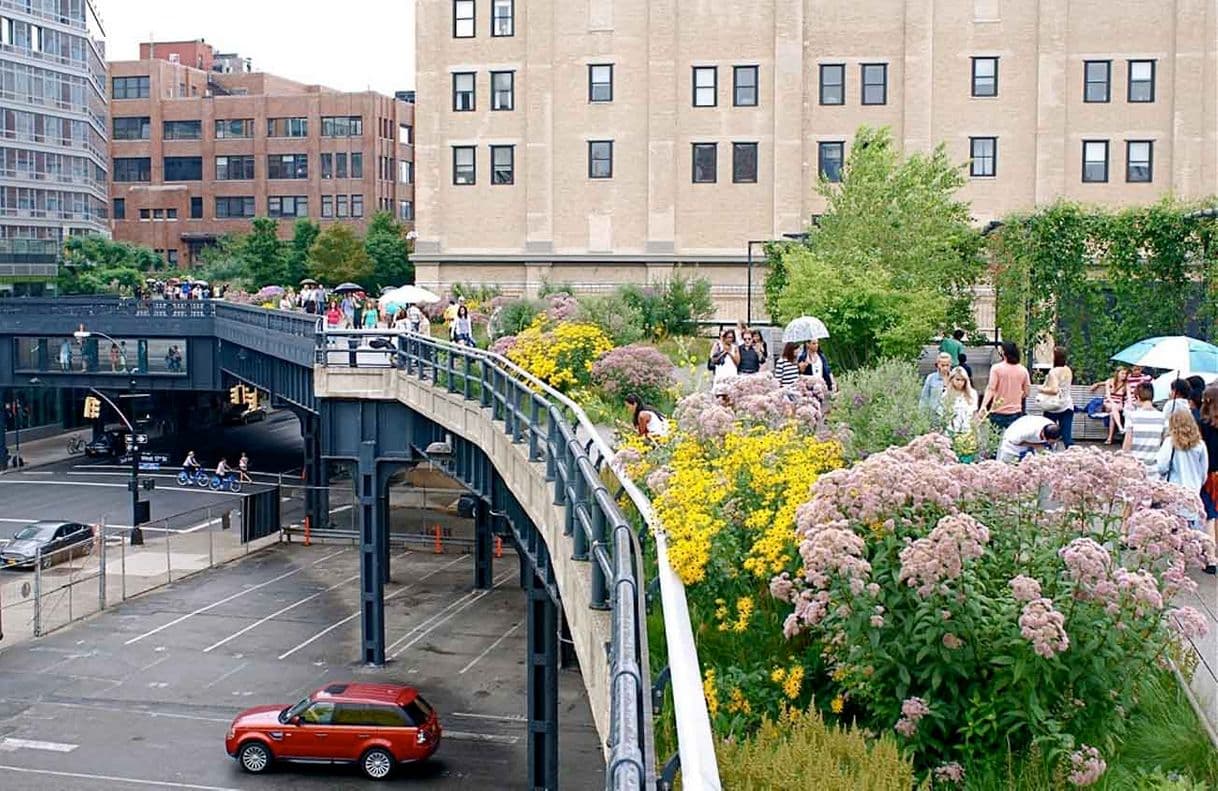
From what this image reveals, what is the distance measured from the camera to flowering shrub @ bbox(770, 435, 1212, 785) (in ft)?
26.1

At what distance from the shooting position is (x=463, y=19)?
194 ft

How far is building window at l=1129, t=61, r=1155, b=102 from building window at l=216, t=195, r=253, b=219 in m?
76.3

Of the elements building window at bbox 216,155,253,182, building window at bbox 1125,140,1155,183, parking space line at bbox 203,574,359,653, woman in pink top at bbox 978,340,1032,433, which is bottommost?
parking space line at bbox 203,574,359,653

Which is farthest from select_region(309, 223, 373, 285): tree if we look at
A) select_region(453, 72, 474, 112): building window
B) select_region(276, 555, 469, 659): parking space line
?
select_region(276, 555, 469, 659): parking space line

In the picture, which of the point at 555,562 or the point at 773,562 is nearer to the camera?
the point at 773,562

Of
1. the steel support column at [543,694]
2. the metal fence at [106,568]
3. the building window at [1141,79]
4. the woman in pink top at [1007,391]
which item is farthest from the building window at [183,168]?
the woman in pink top at [1007,391]

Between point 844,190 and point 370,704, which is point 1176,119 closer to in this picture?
point 844,190

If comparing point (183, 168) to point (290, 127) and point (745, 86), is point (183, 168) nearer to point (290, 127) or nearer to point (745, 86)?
point (290, 127)

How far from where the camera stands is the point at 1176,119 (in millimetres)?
53688

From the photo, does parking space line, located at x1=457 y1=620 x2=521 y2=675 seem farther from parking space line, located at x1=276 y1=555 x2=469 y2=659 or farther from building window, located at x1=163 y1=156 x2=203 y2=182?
building window, located at x1=163 y1=156 x2=203 y2=182

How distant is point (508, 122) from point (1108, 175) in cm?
→ 2308

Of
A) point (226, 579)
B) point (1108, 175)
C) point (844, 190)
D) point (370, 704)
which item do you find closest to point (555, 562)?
point (370, 704)

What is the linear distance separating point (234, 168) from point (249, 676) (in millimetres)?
88075

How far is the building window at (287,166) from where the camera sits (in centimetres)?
11412
